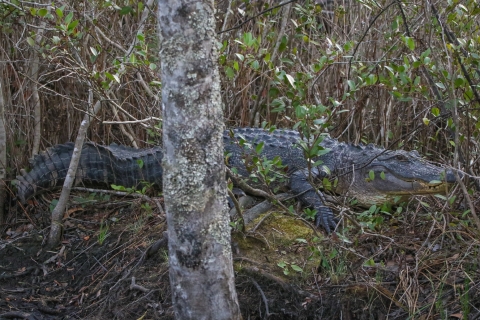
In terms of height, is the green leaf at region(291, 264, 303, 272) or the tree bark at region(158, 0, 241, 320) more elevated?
the tree bark at region(158, 0, 241, 320)

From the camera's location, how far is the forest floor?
10.1ft

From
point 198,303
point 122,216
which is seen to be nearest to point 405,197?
point 122,216

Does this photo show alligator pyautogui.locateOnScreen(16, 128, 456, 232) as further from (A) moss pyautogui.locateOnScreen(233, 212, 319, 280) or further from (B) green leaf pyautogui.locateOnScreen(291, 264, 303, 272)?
(B) green leaf pyautogui.locateOnScreen(291, 264, 303, 272)

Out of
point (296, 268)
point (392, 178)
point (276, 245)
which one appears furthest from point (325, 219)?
point (296, 268)

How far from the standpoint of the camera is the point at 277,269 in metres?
3.44

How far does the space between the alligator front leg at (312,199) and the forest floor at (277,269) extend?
0.67ft

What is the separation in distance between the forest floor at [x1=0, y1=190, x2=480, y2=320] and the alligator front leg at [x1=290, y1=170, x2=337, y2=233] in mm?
205

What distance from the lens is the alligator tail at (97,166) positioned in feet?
15.5

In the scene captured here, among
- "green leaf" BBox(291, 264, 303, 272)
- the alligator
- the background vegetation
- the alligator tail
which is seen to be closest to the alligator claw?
the alligator

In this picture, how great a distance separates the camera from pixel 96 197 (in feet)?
15.5

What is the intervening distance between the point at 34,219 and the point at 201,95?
274 centimetres

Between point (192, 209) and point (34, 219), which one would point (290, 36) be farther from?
point (192, 209)

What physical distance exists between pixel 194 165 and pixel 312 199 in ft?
6.56

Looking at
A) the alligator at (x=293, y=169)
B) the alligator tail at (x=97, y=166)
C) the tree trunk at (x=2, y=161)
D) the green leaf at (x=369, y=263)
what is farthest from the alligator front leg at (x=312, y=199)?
the tree trunk at (x=2, y=161)
